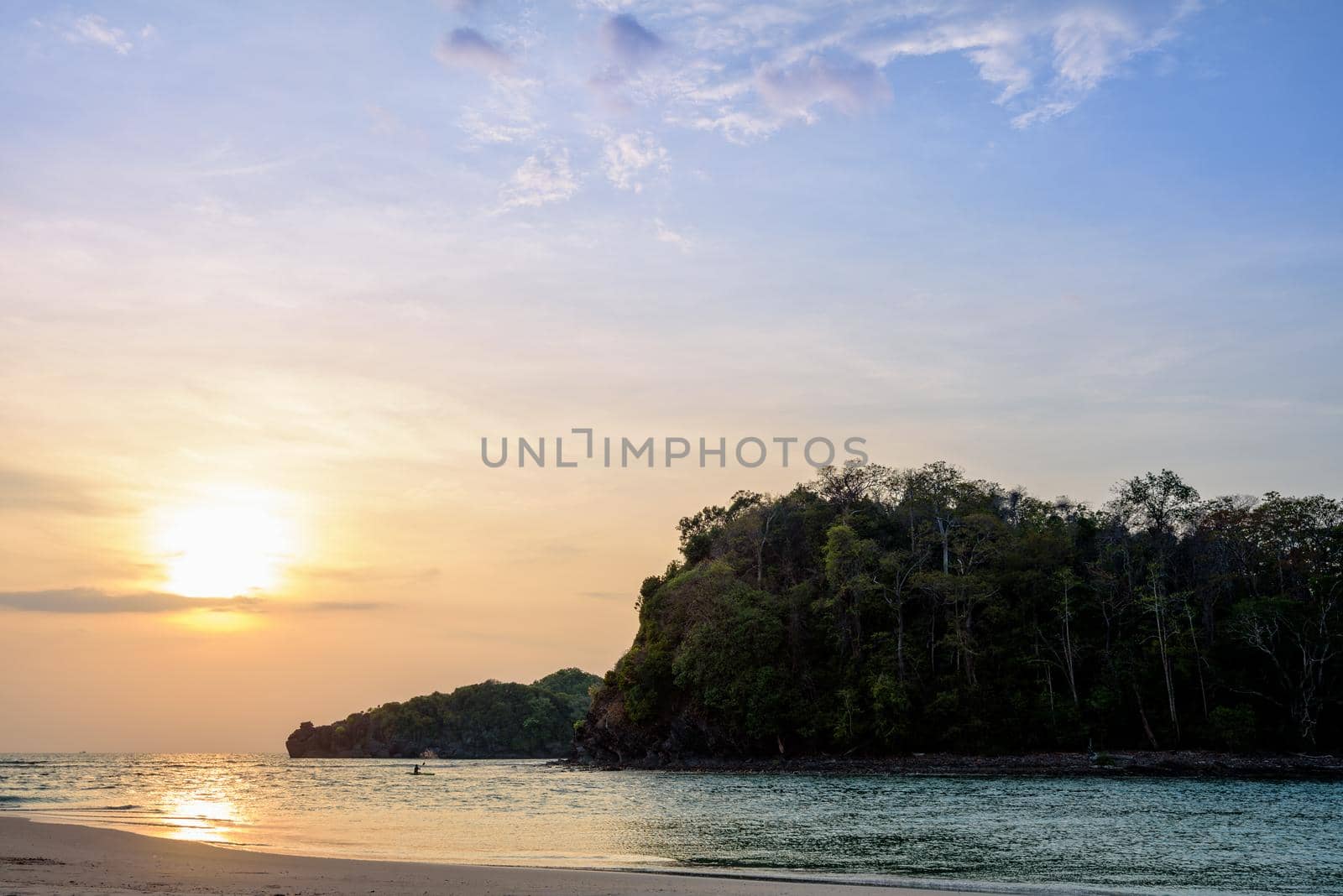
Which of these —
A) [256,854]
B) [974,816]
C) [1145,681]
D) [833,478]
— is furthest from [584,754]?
[256,854]

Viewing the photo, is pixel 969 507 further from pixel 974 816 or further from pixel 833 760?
pixel 974 816

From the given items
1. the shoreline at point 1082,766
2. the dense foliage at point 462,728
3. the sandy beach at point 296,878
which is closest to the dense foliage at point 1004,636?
the shoreline at point 1082,766

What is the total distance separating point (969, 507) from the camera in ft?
254

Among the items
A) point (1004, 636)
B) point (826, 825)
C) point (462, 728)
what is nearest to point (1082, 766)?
point (1004, 636)

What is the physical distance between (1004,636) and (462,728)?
12461cm

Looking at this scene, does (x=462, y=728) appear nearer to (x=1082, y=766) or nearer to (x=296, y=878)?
(x=1082, y=766)

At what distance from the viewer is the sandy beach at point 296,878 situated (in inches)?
567

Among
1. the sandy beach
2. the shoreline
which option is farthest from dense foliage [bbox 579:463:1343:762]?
the sandy beach

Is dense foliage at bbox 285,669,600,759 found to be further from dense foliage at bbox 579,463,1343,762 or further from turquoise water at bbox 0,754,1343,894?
turquoise water at bbox 0,754,1343,894

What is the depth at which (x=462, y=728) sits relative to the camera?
17288 centimetres

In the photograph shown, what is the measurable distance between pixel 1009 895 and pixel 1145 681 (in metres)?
58.1

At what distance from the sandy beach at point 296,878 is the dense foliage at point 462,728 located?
157110mm

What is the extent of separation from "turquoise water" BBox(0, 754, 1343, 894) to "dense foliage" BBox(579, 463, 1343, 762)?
15.2 m

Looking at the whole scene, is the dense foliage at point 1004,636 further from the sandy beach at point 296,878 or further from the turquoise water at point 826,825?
the sandy beach at point 296,878
